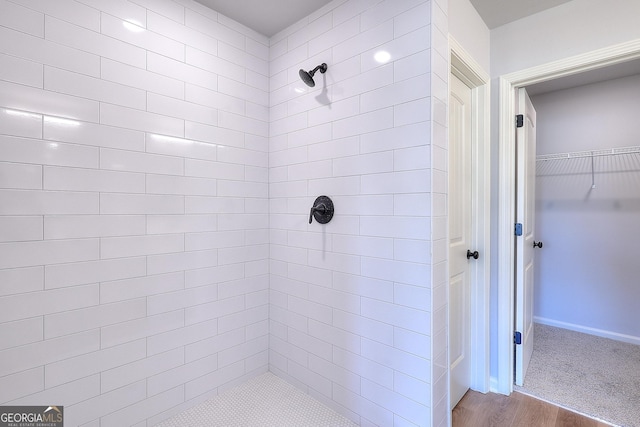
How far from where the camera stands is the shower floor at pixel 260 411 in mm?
1590

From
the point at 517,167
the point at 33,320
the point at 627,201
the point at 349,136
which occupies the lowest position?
the point at 33,320

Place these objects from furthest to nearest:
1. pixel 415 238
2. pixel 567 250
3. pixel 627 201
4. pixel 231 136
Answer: pixel 567 250 < pixel 627 201 < pixel 231 136 < pixel 415 238

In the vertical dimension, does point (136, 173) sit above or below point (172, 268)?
above

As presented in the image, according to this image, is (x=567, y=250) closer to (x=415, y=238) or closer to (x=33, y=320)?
(x=415, y=238)

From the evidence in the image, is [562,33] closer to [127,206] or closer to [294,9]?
[294,9]

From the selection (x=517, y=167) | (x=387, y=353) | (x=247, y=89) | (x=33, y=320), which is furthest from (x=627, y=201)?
(x=33, y=320)

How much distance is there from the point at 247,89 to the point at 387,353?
1.84 meters

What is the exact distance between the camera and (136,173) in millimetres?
1481

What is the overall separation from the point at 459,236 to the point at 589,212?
2.04m

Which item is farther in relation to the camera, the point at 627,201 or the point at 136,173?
the point at 627,201

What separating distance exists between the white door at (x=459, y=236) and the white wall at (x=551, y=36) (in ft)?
0.55

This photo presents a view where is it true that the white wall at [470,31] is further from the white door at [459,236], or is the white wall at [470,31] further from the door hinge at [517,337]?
the door hinge at [517,337]

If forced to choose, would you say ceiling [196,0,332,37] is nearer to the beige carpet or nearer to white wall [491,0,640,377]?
white wall [491,0,640,377]

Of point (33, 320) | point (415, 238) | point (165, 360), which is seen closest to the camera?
point (33, 320)
